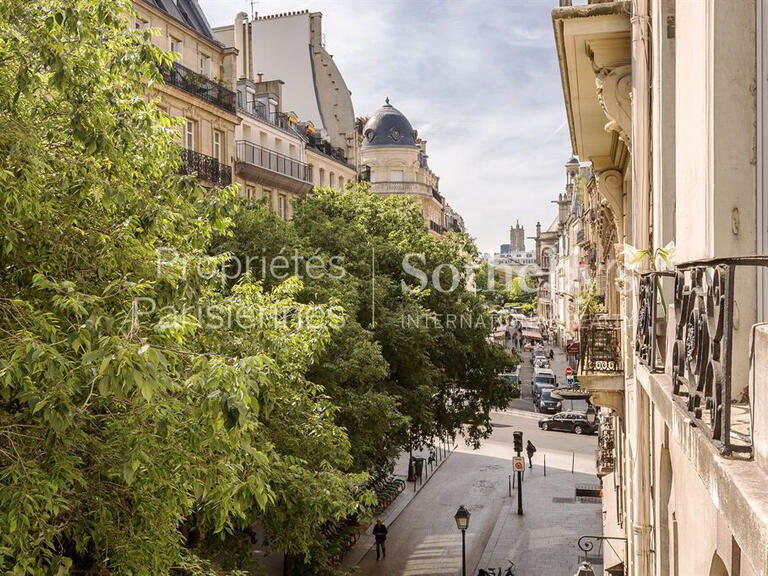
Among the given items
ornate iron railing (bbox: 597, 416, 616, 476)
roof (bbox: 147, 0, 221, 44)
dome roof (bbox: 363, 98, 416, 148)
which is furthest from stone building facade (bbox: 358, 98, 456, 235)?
ornate iron railing (bbox: 597, 416, 616, 476)

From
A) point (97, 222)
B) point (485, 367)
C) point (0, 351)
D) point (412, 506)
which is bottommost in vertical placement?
point (412, 506)

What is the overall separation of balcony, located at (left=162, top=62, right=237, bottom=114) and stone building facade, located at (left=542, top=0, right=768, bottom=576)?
18213 mm

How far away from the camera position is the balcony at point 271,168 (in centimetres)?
3084

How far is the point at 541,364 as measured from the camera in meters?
63.4

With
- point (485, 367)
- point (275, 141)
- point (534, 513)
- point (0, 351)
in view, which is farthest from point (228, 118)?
point (0, 351)

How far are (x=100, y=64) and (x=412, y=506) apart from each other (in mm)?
23532

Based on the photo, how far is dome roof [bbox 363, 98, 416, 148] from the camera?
63406 mm

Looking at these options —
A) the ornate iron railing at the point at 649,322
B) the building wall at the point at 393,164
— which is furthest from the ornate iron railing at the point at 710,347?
the building wall at the point at 393,164

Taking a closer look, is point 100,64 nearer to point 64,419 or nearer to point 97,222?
point 97,222

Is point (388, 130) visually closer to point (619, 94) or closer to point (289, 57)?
point (289, 57)

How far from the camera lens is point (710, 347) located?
295 centimetres

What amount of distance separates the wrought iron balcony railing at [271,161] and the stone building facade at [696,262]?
22104 mm

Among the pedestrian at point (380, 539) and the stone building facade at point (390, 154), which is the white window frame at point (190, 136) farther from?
the stone building facade at point (390, 154)

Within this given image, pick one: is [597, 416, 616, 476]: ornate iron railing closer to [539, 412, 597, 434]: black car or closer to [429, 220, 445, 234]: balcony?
[539, 412, 597, 434]: black car
